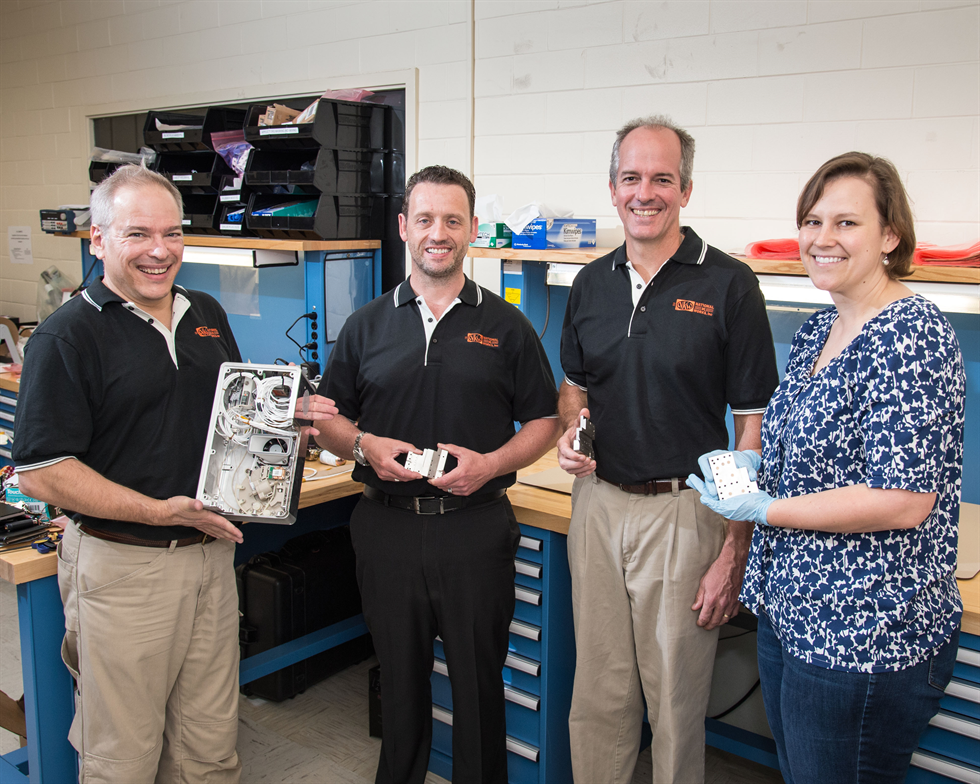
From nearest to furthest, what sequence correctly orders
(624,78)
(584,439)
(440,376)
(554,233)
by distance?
(584,439) < (440,376) < (554,233) < (624,78)

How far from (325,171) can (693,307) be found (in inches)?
77.1

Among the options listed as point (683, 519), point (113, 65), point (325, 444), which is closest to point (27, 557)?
point (325, 444)

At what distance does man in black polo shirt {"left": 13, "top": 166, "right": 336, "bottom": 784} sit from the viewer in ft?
5.41

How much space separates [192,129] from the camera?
3.78 m

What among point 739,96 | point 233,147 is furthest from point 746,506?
point 233,147

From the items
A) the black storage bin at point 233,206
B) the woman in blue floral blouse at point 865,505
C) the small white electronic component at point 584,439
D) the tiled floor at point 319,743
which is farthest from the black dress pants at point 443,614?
the black storage bin at point 233,206

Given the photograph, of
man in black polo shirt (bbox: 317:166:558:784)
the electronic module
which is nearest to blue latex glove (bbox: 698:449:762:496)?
man in black polo shirt (bbox: 317:166:558:784)

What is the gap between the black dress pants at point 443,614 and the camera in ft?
6.35

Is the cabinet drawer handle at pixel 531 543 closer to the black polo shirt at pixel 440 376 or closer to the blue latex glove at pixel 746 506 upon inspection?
the black polo shirt at pixel 440 376

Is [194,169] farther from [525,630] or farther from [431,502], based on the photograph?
[525,630]

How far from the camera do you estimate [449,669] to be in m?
2.00

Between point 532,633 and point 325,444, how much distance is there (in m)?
0.77

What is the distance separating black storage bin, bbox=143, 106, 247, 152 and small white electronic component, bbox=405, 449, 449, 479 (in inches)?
102

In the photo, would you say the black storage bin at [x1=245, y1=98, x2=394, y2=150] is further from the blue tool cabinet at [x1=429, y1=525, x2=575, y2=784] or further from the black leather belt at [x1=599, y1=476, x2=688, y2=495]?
the black leather belt at [x1=599, y1=476, x2=688, y2=495]
